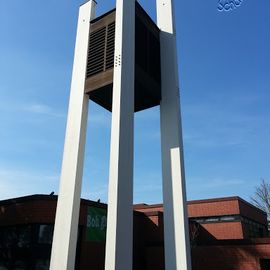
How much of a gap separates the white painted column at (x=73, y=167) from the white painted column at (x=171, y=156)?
7.51 ft

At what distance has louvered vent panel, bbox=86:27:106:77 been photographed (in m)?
9.55

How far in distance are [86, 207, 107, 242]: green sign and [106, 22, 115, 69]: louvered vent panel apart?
282 inches

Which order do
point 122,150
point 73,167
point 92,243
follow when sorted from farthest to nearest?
point 92,243, point 73,167, point 122,150

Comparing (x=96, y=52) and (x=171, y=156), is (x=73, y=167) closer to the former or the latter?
(x=171, y=156)

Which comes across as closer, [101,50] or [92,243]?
[101,50]

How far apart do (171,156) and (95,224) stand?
20.7 feet

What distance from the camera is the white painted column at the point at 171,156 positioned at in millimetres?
8758

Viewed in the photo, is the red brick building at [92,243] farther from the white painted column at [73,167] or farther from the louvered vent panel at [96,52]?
the louvered vent panel at [96,52]

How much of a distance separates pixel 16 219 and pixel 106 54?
7.87 meters

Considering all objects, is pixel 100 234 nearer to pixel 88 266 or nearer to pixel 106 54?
pixel 88 266

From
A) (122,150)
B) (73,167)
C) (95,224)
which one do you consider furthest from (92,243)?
(122,150)

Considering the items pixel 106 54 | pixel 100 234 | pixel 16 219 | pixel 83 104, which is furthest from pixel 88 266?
pixel 106 54

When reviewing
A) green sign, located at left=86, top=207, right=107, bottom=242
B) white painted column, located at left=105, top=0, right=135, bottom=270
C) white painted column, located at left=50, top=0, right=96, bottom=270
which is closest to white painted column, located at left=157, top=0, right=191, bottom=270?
white painted column, located at left=105, top=0, right=135, bottom=270

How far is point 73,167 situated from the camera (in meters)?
8.75
